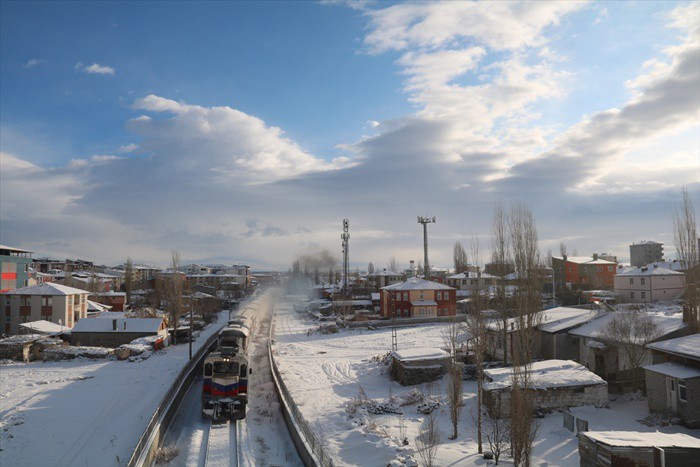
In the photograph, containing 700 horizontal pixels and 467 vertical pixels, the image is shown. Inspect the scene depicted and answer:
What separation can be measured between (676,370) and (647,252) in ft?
373

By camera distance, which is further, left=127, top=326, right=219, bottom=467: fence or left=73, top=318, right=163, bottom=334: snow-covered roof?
left=73, top=318, right=163, bottom=334: snow-covered roof

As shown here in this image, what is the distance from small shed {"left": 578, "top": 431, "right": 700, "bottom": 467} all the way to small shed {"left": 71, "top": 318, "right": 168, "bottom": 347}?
4181 cm

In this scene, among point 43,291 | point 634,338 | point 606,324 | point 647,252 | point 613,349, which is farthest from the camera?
point 647,252

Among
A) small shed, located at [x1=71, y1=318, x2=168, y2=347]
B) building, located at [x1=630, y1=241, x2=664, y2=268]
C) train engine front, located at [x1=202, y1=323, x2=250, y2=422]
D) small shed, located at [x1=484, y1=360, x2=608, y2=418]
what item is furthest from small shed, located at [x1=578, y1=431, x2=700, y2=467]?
building, located at [x1=630, y1=241, x2=664, y2=268]

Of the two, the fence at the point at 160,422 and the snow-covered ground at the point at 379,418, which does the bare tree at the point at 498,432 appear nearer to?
the snow-covered ground at the point at 379,418

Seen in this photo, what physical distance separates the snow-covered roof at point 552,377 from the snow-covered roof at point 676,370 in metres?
2.58

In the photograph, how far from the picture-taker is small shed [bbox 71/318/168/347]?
4394 centimetres

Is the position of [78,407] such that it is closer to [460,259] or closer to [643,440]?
[643,440]

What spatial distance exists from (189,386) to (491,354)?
21527 mm

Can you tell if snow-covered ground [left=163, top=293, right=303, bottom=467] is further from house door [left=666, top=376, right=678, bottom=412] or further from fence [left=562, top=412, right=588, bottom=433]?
house door [left=666, top=376, right=678, bottom=412]

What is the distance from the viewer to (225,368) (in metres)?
21.2

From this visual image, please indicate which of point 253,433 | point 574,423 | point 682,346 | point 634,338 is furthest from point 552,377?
point 253,433

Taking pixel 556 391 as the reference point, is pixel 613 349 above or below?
above

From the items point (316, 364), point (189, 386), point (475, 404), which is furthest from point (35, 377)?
point (475, 404)
